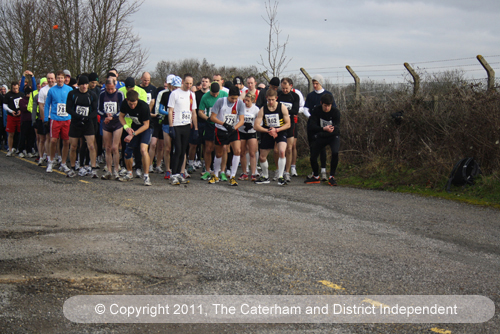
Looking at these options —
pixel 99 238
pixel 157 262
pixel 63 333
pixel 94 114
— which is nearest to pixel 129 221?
pixel 99 238

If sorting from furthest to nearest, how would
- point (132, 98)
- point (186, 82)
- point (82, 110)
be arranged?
1. point (82, 110)
2. point (186, 82)
3. point (132, 98)

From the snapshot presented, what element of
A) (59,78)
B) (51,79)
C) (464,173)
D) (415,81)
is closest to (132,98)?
(59,78)

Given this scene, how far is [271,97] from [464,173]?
14.3ft

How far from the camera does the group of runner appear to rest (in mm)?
11484

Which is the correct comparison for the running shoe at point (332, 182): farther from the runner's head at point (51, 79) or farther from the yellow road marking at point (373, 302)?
the yellow road marking at point (373, 302)

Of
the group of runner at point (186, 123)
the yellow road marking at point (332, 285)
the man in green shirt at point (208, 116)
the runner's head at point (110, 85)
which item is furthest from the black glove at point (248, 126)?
the yellow road marking at point (332, 285)

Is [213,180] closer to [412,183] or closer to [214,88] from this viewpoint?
[214,88]

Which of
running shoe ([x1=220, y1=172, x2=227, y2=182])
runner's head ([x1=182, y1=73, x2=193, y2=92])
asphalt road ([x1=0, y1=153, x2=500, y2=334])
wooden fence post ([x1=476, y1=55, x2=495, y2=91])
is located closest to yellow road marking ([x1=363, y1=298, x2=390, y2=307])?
asphalt road ([x1=0, y1=153, x2=500, y2=334])

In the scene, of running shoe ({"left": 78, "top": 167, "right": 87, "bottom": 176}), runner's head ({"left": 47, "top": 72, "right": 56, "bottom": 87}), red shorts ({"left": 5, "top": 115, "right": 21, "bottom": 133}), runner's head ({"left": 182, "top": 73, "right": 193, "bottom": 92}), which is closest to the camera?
runner's head ({"left": 182, "top": 73, "right": 193, "bottom": 92})

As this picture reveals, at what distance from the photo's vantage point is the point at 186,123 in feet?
38.0

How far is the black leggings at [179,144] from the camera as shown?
11484 mm

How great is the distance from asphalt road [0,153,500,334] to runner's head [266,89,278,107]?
2.73 m

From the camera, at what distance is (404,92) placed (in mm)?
14211

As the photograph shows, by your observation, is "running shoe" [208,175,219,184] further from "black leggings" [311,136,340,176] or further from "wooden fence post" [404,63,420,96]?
"wooden fence post" [404,63,420,96]
